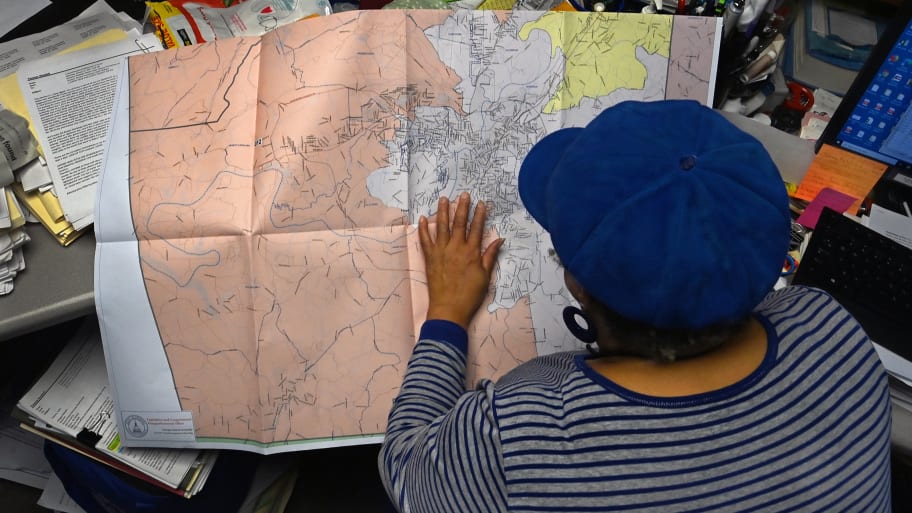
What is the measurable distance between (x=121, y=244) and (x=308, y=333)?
0.27 m

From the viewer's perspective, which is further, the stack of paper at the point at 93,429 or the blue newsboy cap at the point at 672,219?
the stack of paper at the point at 93,429

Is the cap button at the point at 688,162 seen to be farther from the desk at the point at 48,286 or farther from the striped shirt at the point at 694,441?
the desk at the point at 48,286

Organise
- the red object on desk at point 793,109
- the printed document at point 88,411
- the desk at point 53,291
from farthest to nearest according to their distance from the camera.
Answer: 1. the red object on desk at point 793,109
2. the printed document at point 88,411
3. the desk at point 53,291

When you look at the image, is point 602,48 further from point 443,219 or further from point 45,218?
point 45,218

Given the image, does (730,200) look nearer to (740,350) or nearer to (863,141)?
(740,350)

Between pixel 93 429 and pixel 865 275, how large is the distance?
1.15 m

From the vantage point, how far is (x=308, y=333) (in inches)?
32.1

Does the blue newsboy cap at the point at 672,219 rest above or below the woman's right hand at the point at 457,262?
above

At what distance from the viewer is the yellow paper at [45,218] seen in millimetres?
831

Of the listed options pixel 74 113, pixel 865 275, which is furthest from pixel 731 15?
pixel 74 113

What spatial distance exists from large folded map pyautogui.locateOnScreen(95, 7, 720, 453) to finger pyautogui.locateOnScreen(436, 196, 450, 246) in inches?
0.7

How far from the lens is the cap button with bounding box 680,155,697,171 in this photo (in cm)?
50

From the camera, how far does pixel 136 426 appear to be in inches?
32.9

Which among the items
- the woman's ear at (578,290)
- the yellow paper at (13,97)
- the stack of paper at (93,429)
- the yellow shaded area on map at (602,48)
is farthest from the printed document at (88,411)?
the yellow shaded area on map at (602,48)
